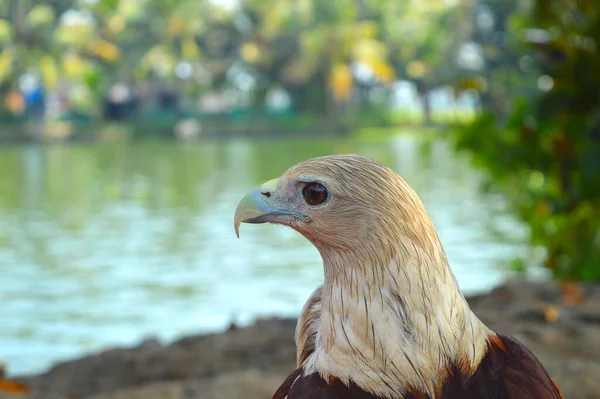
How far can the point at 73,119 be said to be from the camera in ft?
157

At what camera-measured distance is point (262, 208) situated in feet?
5.90

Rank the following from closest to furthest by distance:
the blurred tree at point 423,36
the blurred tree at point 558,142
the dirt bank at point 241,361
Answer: the dirt bank at point 241,361
the blurred tree at point 558,142
the blurred tree at point 423,36

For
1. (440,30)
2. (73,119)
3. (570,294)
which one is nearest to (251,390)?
(570,294)

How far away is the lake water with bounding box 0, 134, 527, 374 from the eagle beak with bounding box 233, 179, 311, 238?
6.31ft

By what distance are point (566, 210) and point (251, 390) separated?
8.43ft

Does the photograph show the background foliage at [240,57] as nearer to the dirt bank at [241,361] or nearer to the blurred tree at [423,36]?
the blurred tree at [423,36]

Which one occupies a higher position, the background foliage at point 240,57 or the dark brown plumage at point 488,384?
the background foliage at point 240,57

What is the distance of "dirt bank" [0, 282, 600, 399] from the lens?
11.6ft

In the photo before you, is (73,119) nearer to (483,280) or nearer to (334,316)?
(483,280)

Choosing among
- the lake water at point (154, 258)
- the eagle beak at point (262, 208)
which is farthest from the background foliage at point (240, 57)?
the eagle beak at point (262, 208)

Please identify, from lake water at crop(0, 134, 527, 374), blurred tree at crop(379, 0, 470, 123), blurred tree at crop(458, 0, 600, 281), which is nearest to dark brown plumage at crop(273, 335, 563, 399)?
lake water at crop(0, 134, 527, 374)

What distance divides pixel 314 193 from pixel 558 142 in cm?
353

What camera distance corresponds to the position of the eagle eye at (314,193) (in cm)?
171

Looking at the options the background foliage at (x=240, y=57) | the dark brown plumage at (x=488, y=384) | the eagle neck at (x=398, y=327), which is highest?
the background foliage at (x=240, y=57)
